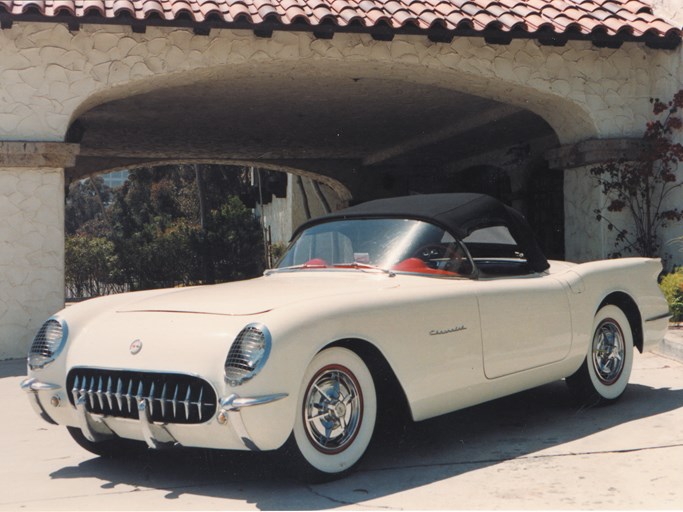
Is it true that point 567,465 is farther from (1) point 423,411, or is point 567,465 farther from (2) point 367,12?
(2) point 367,12

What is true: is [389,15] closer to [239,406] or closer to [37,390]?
[37,390]

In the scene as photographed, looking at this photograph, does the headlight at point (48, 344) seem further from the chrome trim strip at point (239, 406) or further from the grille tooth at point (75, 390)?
the chrome trim strip at point (239, 406)

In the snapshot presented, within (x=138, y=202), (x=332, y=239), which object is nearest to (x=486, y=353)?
(x=332, y=239)

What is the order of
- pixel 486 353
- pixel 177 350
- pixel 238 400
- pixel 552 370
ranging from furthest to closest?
pixel 552 370 < pixel 486 353 < pixel 177 350 < pixel 238 400

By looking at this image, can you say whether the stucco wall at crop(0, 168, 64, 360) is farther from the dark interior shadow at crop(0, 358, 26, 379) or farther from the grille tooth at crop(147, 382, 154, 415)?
the grille tooth at crop(147, 382, 154, 415)

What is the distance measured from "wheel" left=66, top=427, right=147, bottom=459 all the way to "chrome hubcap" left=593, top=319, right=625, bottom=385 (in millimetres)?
2923

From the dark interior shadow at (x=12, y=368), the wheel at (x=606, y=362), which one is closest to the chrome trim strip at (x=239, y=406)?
→ the wheel at (x=606, y=362)

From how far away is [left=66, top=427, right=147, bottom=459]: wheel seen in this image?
4648 millimetres

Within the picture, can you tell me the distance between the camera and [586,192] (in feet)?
36.6

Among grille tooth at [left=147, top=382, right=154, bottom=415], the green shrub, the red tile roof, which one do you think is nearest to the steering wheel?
grille tooth at [left=147, top=382, right=154, bottom=415]

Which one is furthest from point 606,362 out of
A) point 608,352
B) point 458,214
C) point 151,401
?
point 151,401

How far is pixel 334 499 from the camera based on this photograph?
3859mm

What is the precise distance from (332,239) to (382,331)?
120 cm

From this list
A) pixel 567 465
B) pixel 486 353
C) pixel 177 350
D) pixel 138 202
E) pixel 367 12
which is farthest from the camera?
pixel 138 202
